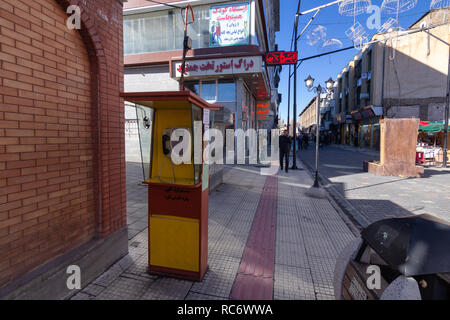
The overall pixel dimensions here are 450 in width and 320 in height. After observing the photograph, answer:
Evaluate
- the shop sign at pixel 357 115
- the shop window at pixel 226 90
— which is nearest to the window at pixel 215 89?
the shop window at pixel 226 90

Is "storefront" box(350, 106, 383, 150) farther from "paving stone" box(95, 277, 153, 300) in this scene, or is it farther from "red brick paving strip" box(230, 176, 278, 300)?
"paving stone" box(95, 277, 153, 300)

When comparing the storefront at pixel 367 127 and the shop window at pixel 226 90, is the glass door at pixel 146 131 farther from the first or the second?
the storefront at pixel 367 127

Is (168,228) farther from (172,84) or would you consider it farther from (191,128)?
(172,84)

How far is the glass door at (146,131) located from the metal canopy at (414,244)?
2827 millimetres

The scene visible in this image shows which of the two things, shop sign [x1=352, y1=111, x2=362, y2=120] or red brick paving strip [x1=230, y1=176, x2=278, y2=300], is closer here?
red brick paving strip [x1=230, y1=176, x2=278, y2=300]

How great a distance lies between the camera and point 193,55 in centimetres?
1416

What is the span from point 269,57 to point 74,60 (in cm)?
911

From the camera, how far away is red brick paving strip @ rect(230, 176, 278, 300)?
2.88 metres

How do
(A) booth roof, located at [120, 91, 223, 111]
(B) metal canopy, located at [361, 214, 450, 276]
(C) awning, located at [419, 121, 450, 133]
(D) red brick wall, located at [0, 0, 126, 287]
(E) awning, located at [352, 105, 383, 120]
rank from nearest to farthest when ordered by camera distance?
1. (B) metal canopy, located at [361, 214, 450, 276]
2. (D) red brick wall, located at [0, 0, 126, 287]
3. (A) booth roof, located at [120, 91, 223, 111]
4. (C) awning, located at [419, 121, 450, 133]
5. (E) awning, located at [352, 105, 383, 120]

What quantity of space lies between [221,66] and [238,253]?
11.8 metres

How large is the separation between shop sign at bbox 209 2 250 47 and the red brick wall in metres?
11.1

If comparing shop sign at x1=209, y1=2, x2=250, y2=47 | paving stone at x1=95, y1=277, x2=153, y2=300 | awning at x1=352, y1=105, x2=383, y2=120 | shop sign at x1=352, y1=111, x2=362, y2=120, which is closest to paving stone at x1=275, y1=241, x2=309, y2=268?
paving stone at x1=95, y1=277, x2=153, y2=300

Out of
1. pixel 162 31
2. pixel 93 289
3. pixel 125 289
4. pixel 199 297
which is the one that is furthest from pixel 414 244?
pixel 162 31

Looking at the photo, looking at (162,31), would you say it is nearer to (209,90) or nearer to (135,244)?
(209,90)
